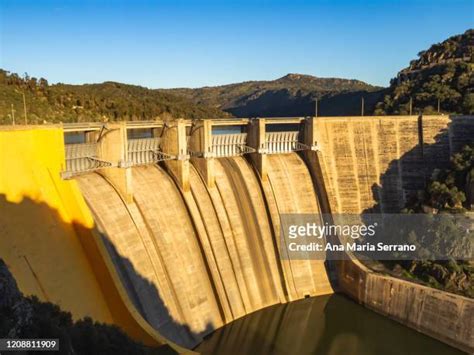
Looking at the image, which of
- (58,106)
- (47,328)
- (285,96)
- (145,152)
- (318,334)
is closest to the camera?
(47,328)

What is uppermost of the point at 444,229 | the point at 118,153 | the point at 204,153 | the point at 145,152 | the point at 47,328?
the point at 118,153

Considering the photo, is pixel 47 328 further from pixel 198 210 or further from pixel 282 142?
pixel 282 142

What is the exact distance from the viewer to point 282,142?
28.3 m

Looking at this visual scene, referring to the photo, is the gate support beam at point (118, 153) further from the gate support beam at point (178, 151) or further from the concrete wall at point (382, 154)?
the concrete wall at point (382, 154)

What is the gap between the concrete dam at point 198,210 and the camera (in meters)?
15.4

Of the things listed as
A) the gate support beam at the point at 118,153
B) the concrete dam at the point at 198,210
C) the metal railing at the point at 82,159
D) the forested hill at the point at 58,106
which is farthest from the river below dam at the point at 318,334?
the forested hill at the point at 58,106

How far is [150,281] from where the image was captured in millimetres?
18953

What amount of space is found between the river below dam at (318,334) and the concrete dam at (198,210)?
59 centimetres

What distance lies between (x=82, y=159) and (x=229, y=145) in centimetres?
980

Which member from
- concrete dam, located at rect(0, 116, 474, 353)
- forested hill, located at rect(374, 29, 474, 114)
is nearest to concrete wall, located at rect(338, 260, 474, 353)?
concrete dam, located at rect(0, 116, 474, 353)

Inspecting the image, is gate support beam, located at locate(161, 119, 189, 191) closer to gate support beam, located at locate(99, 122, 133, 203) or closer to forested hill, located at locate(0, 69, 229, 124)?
gate support beam, located at locate(99, 122, 133, 203)

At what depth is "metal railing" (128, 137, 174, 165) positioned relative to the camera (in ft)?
71.1

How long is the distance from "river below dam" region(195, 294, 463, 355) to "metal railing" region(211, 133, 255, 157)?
913cm

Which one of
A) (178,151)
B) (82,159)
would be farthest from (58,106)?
(82,159)
